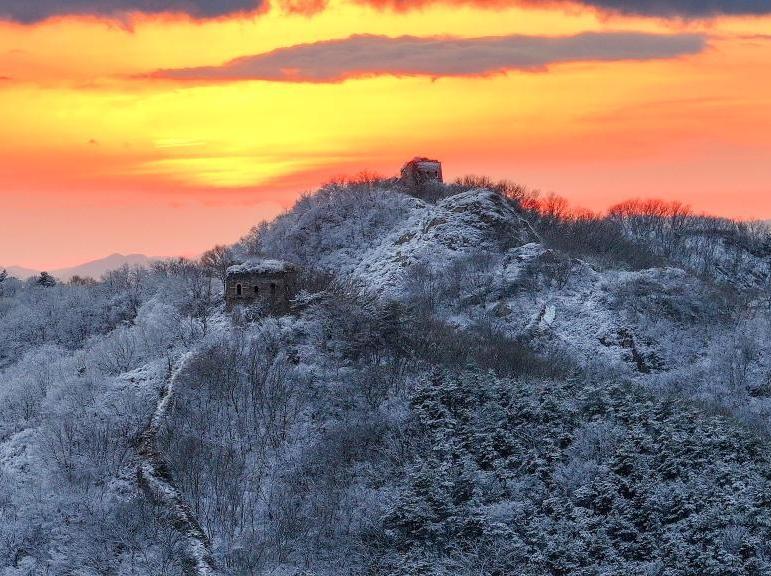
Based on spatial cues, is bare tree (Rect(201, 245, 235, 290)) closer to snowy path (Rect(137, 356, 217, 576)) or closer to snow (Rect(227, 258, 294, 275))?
snow (Rect(227, 258, 294, 275))

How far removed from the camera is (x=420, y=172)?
431 feet

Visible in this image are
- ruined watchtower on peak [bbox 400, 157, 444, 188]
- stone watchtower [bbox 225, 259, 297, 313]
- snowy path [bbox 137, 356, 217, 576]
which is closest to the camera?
snowy path [bbox 137, 356, 217, 576]

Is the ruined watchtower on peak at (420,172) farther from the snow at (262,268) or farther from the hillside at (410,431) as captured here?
the snow at (262,268)

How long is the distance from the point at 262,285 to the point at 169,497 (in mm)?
20577

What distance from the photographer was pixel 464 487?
7325cm

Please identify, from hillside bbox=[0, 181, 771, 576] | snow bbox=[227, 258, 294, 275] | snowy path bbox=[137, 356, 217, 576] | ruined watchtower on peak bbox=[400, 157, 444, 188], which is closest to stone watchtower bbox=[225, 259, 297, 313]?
snow bbox=[227, 258, 294, 275]

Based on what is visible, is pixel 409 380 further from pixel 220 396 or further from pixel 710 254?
pixel 710 254

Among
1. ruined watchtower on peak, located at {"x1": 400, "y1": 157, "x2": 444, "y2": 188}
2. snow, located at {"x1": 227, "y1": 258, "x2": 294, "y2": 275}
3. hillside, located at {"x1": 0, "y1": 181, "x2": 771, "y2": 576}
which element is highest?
snow, located at {"x1": 227, "y1": 258, "x2": 294, "y2": 275}

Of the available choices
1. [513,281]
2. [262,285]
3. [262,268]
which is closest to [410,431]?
[262,285]

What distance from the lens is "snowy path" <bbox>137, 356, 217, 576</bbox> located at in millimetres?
67438

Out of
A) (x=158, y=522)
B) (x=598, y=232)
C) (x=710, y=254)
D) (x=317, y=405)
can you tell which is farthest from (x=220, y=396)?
(x=710, y=254)

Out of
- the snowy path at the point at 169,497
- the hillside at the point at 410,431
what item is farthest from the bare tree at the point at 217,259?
the snowy path at the point at 169,497

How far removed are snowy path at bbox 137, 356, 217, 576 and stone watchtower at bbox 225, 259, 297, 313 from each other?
1078cm

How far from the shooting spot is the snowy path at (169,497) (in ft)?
221
